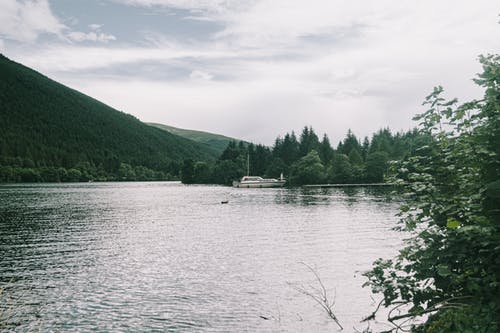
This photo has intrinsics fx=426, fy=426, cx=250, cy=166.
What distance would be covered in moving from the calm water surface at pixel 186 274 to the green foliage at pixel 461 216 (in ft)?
22.2

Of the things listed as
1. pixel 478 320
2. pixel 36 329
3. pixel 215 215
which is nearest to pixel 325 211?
pixel 215 215

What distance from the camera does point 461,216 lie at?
30.0 feet

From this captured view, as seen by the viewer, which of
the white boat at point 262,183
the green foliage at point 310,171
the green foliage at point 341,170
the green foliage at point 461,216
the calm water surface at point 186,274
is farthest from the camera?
the white boat at point 262,183

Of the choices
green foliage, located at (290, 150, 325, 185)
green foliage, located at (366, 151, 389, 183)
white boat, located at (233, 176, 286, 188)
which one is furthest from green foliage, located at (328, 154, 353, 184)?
white boat, located at (233, 176, 286, 188)

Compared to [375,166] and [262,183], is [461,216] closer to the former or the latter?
→ [375,166]

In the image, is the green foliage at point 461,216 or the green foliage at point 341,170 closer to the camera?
the green foliage at point 461,216

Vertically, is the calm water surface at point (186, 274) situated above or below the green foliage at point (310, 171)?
below

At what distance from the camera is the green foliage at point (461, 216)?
7496mm

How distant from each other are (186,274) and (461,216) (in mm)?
18070

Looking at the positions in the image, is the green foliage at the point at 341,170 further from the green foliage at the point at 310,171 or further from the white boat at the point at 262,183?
the white boat at the point at 262,183

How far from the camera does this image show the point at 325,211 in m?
60.8

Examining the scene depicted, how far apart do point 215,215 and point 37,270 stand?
36086 mm

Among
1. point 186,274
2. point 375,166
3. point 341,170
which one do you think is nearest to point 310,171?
point 341,170

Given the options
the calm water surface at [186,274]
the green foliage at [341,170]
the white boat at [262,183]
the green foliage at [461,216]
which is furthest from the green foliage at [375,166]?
the green foliage at [461,216]
